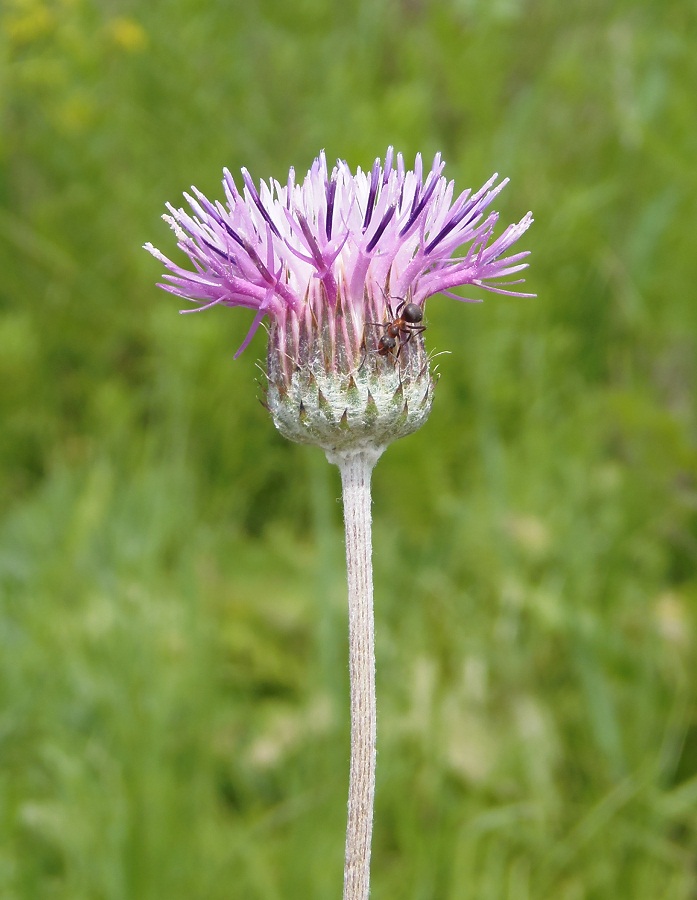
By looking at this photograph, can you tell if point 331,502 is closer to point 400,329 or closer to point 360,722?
point 400,329

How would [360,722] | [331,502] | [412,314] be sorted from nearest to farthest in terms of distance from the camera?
1. [360,722]
2. [412,314]
3. [331,502]

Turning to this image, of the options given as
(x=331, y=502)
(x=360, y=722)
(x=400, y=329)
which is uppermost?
(x=331, y=502)

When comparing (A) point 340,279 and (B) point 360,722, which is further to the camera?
(A) point 340,279

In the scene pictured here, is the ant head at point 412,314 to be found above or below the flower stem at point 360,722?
above

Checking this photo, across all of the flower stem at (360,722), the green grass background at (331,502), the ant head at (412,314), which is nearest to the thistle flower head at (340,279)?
the ant head at (412,314)

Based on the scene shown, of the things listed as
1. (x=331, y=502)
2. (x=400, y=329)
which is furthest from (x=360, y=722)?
(x=331, y=502)

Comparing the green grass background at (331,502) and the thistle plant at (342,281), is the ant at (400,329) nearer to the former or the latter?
the thistle plant at (342,281)

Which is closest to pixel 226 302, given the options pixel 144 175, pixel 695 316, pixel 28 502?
pixel 28 502

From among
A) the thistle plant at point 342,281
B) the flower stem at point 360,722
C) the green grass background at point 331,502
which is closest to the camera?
the flower stem at point 360,722

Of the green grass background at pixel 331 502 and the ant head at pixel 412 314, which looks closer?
the ant head at pixel 412 314
